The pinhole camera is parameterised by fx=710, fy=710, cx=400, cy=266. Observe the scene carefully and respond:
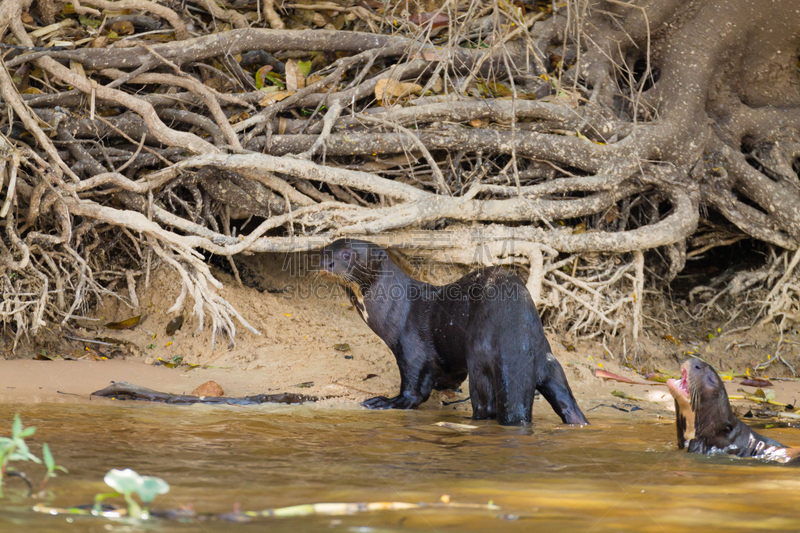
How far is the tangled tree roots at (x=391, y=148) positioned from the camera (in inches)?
167

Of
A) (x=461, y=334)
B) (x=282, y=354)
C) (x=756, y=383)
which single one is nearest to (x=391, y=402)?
(x=461, y=334)

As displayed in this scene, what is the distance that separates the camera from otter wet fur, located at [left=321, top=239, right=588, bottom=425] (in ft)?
10.6

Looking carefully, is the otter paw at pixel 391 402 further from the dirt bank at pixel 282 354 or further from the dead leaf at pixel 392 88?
the dead leaf at pixel 392 88

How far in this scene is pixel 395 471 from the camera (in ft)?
6.86

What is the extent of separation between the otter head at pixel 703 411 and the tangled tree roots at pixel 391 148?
5.30ft

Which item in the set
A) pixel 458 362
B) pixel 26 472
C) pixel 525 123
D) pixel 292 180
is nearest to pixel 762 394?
pixel 458 362

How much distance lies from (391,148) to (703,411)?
2521 mm

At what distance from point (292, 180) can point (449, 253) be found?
111 cm

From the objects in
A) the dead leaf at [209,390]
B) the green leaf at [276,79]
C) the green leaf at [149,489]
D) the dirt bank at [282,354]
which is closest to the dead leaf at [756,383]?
the dirt bank at [282,354]

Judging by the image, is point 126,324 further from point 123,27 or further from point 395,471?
point 395,471

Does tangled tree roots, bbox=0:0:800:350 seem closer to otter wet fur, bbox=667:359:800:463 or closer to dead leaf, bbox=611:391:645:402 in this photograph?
dead leaf, bbox=611:391:645:402

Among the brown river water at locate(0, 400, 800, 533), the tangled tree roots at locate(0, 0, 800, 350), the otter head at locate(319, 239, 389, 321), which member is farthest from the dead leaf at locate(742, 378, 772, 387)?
the otter head at locate(319, 239, 389, 321)

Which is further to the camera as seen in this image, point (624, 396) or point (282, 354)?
point (282, 354)

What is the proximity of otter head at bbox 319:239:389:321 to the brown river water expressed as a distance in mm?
858
